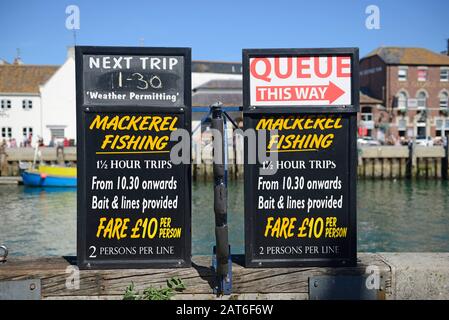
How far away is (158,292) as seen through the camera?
4.49 meters

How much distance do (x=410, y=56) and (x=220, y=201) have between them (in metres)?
62.3

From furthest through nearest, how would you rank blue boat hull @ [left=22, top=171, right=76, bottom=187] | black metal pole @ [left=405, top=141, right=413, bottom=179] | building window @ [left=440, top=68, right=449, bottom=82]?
building window @ [left=440, top=68, right=449, bottom=82] < black metal pole @ [left=405, top=141, right=413, bottom=179] < blue boat hull @ [left=22, top=171, right=76, bottom=187]

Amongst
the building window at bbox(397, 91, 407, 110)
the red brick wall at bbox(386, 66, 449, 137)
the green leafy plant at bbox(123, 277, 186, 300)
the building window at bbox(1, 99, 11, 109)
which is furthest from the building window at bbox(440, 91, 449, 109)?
the green leafy plant at bbox(123, 277, 186, 300)

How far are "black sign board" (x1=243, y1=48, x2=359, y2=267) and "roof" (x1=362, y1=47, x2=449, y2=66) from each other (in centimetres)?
5921

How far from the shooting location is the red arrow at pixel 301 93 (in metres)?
4.73

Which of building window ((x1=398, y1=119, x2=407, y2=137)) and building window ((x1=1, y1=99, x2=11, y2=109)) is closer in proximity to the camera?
building window ((x1=1, y1=99, x2=11, y2=109))

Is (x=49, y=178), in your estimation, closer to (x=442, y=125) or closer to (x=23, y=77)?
(x=23, y=77)

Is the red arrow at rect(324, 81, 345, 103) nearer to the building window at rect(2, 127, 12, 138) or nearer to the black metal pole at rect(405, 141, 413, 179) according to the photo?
the black metal pole at rect(405, 141, 413, 179)

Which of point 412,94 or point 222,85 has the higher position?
point 222,85

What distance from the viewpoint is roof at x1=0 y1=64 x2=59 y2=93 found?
169 ft

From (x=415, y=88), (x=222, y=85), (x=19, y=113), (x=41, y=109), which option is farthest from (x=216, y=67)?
(x=19, y=113)

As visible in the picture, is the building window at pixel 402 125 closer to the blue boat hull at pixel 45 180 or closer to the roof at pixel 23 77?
the roof at pixel 23 77

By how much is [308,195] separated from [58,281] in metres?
2.47

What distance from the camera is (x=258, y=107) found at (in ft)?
15.5
